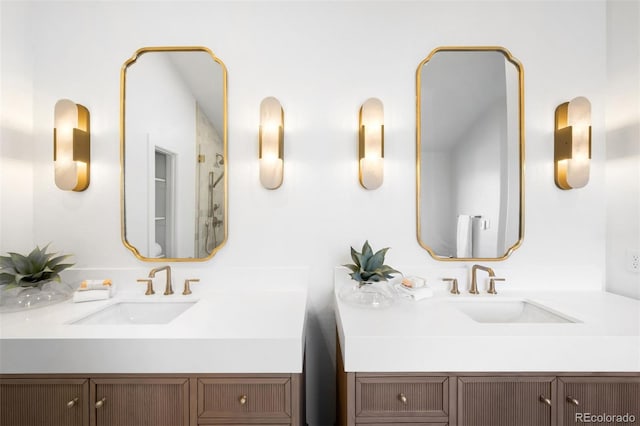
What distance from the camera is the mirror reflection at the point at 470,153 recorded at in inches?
62.7

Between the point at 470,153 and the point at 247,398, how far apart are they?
1509 mm

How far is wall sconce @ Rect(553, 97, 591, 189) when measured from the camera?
1.52 m

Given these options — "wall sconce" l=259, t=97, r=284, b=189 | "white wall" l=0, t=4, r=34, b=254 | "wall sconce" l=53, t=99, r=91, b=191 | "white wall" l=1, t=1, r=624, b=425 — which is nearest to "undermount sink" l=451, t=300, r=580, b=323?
"white wall" l=1, t=1, r=624, b=425

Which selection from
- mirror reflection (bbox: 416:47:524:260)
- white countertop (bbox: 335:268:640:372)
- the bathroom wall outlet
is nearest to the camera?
white countertop (bbox: 335:268:640:372)

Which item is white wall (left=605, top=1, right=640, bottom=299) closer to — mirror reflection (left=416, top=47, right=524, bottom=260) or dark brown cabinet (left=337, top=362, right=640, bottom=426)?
mirror reflection (left=416, top=47, right=524, bottom=260)

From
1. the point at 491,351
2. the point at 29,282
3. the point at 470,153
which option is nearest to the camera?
the point at 491,351

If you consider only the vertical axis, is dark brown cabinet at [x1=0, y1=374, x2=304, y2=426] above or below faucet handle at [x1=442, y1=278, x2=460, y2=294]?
below

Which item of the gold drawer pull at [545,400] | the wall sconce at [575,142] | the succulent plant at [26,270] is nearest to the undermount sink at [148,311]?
the succulent plant at [26,270]

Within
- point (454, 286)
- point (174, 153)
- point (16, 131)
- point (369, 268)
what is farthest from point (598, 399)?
→ point (16, 131)

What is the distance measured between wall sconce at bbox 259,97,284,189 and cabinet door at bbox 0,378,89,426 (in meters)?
1.09

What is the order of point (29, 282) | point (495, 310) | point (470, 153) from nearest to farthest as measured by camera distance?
point (29, 282) → point (495, 310) → point (470, 153)

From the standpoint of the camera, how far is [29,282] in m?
1.38

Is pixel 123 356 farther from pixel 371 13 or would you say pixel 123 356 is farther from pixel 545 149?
pixel 545 149

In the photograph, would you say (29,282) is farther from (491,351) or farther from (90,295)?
(491,351)
